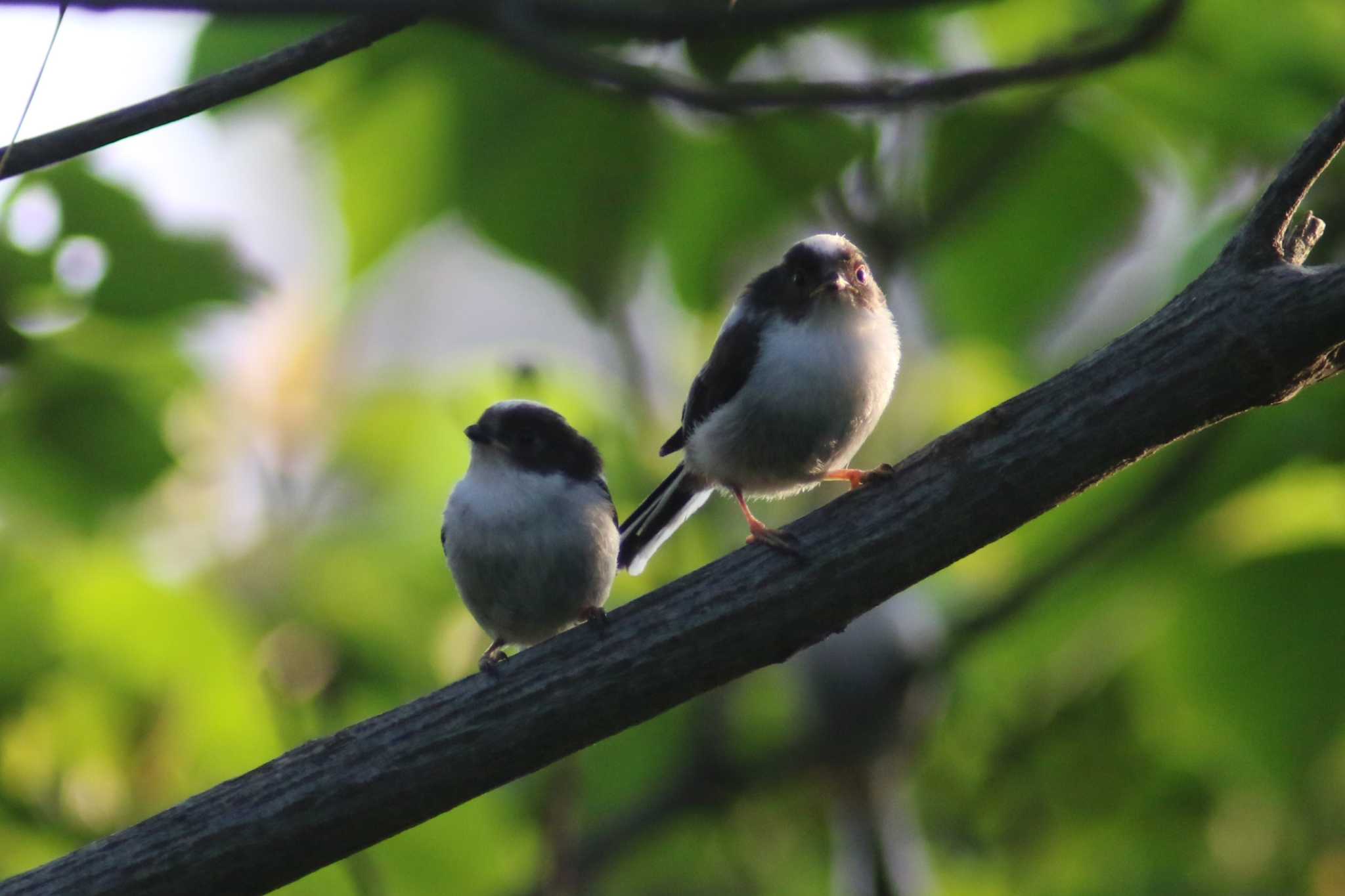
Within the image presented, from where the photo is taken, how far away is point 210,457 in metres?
4.98

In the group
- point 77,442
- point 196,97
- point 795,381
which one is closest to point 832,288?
point 795,381

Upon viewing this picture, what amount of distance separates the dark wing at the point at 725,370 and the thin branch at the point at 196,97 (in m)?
1.15

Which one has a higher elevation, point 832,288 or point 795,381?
point 832,288

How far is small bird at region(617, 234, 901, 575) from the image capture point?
2961 millimetres

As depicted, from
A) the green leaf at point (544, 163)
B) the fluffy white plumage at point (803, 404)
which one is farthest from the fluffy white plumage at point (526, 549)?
the green leaf at point (544, 163)

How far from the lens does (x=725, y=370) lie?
312cm

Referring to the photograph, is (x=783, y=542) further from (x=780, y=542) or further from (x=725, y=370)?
(x=725, y=370)

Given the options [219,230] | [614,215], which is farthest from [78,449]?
[614,215]

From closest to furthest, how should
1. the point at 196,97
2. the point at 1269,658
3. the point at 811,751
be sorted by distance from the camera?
the point at 196,97, the point at 1269,658, the point at 811,751

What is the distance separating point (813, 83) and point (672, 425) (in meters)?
1.53

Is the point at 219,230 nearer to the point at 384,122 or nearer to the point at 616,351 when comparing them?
the point at 384,122

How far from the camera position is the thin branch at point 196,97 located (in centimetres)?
202

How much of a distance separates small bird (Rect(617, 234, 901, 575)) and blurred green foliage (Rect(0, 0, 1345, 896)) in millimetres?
319

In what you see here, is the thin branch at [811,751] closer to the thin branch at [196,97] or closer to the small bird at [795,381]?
the small bird at [795,381]
